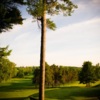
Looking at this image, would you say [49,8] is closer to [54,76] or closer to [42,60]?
[42,60]

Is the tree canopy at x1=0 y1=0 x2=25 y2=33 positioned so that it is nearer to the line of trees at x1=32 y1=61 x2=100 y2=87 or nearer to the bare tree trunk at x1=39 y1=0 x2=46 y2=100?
the bare tree trunk at x1=39 y1=0 x2=46 y2=100

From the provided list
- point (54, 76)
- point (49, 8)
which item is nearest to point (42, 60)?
point (49, 8)

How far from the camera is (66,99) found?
37.5 metres

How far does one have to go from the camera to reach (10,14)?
21219 mm

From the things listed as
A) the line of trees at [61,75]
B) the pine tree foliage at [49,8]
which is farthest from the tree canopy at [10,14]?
the line of trees at [61,75]

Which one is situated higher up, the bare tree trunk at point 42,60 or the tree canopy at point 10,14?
the tree canopy at point 10,14

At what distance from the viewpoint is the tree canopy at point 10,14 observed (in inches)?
796

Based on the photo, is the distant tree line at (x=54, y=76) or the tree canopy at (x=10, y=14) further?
the distant tree line at (x=54, y=76)

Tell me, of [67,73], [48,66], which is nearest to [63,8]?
[48,66]

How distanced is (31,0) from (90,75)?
74.5 meters

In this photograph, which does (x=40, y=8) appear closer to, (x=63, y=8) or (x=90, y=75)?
(x=63, y=8)

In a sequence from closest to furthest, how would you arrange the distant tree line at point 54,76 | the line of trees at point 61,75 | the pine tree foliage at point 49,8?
the pine tree foliage at point 49,8 → the distant tree line at point 54,76 → the line of trees at point 61,75

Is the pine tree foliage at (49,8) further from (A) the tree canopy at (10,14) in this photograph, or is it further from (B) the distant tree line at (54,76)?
(B) the distant tree line at (54,76)

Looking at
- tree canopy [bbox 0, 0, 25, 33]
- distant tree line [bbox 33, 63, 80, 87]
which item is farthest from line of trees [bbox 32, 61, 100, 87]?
tree canopy [bbox 0, 0, 25, 33]
